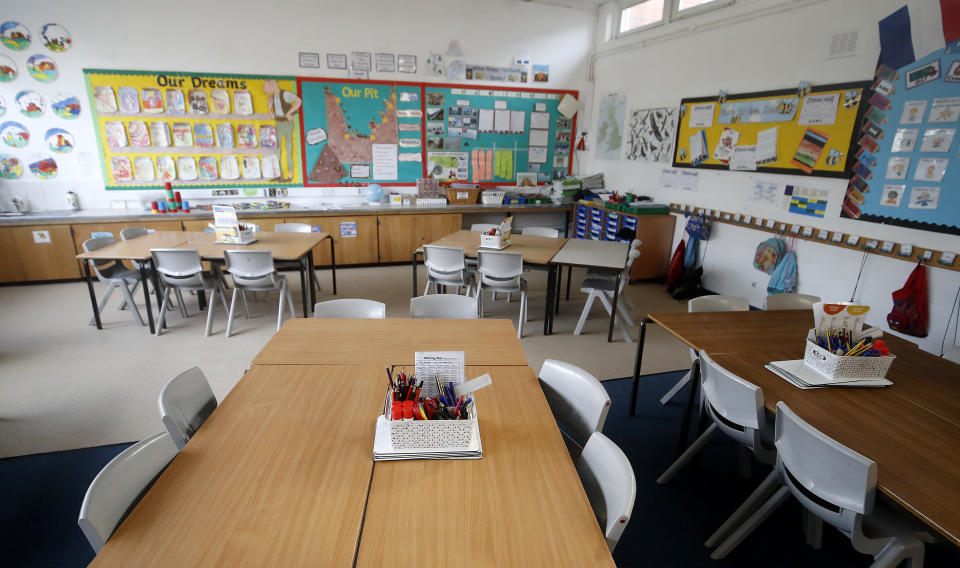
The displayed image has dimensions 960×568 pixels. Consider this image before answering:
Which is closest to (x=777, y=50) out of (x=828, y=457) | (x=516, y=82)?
(x=516, y=82)

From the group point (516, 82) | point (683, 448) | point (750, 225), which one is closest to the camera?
point (683, 448)

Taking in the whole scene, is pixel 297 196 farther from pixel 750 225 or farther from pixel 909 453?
pixel 909 453

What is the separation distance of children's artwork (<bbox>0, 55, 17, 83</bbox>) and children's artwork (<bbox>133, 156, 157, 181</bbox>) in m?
1.37

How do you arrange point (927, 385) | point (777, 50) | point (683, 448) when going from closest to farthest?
point (927, 385) < point (683, 448) < point (777, 50)

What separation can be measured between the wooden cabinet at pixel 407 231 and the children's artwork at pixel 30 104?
4.00 meters

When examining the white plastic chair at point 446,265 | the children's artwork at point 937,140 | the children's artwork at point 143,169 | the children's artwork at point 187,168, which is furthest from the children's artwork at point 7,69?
the children's artwork at point 937,140

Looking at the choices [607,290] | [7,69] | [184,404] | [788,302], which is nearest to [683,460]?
[788,302]

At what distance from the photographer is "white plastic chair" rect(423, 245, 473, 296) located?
4082 mm

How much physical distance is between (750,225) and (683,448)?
3.00 metres

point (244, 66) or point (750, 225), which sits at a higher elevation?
point (244, 66)

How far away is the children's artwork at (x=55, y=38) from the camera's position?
511 cm

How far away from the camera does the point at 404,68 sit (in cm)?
623

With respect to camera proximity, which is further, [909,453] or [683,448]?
[683,448]

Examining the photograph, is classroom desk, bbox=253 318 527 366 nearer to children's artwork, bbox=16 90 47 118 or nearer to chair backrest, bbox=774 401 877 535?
chair backrest, bbox=774 401 877 535
